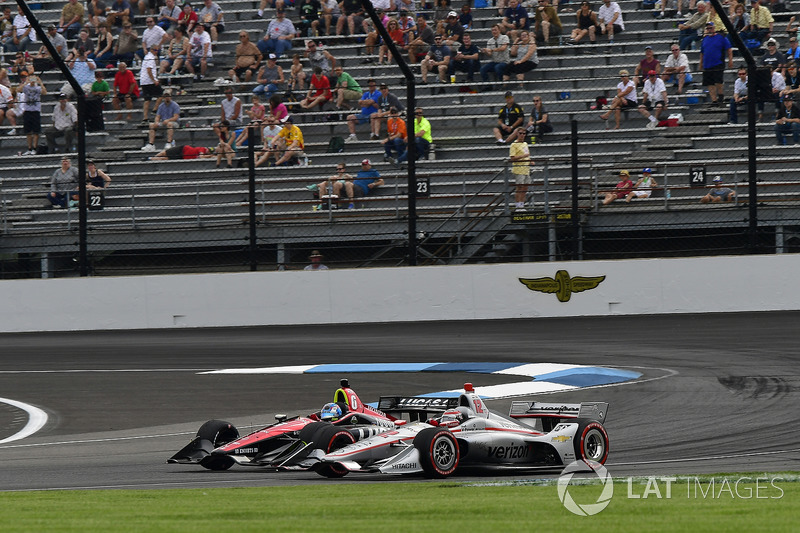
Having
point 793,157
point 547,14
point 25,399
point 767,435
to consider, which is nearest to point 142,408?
point 25,399

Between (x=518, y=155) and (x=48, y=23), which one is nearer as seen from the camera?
(x=518, y=155)

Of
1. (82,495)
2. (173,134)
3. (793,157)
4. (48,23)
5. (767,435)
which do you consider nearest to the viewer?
(82,495)

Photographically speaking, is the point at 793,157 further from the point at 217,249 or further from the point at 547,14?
the point at 217,249

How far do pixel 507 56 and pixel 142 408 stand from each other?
12.8m

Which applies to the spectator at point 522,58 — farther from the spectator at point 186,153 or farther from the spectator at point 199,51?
the spectator at point 199,51

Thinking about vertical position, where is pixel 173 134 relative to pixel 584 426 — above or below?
above

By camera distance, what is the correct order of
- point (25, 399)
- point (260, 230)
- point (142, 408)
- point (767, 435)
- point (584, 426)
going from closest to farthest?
1. point (584, 426)
2. point (767, 435)
3. point (142, 408)
4. point (25, 399)
5. point (260, 230)

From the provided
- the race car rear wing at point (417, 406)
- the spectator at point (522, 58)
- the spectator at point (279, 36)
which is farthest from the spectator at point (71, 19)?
the race car rear wing at point (417, 406)

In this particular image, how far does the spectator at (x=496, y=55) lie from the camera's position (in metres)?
24.0

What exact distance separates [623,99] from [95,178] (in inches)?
371

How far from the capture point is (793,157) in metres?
20.4

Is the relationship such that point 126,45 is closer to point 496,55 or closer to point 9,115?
point 9,115

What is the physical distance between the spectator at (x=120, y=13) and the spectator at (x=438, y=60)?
6956 millimetres

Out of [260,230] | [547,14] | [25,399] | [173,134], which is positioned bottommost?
[25,399]
